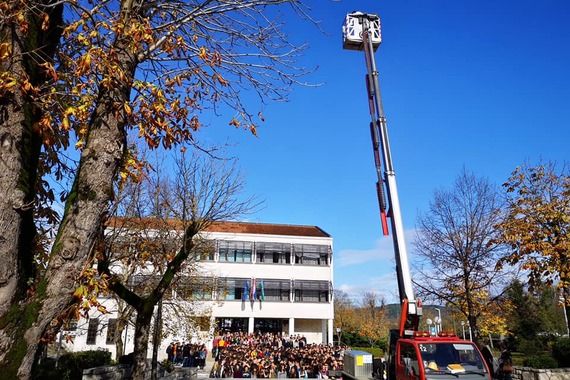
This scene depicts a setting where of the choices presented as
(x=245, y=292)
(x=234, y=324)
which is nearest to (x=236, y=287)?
(x=245, y=292)

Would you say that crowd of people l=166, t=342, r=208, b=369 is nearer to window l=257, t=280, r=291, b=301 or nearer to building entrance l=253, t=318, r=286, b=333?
building entrance l=253, t=318, r=286, b=333

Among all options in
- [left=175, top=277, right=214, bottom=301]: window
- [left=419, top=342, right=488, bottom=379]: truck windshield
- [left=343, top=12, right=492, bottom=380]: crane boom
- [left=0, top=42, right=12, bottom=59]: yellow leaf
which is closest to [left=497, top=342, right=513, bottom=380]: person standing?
[left=343, top=12, right=492, bottom=380]: crane boom

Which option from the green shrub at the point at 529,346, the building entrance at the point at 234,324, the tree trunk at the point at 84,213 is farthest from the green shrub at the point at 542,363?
the building entrance at the point at 234,324

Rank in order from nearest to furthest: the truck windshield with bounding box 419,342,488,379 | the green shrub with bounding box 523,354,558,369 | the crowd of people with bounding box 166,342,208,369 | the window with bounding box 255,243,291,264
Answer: the truck windshield with bounding box 419,342,488,379
the green shrub with bounding box 523,354,558,369
the crowd of people with bounding box 166,342,208,369
the window with bounding box 255,243,291,264

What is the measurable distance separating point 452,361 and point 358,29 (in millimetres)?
10183

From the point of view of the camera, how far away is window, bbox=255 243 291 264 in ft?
151

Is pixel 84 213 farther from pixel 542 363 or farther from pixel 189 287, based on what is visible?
pixel 189 287

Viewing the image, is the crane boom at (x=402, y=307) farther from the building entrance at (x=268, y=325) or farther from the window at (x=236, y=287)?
the building entrance at (x=268, y=325)

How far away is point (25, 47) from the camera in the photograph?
14.6ft

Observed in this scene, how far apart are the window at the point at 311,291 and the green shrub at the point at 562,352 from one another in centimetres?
2489

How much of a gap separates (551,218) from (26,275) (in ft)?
65.6

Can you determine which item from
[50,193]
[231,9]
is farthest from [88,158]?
[231,9]

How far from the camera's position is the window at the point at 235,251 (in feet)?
149

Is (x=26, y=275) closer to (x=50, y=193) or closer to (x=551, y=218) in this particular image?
(x=50, y=193)
